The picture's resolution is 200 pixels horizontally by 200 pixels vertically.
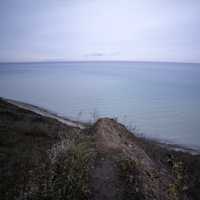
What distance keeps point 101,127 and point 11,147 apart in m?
3.87

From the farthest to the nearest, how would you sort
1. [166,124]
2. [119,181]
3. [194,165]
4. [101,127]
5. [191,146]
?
[166,124]
[191,146]
[194,165]
[101,127]
[119,181]

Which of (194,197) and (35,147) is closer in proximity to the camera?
(194,197)

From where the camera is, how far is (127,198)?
180 inches

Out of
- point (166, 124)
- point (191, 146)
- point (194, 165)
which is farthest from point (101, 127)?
point (166, 124)

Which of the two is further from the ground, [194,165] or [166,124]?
[194,165]

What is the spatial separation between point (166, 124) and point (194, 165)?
1861 centimetres

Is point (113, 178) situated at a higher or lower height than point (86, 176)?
lower

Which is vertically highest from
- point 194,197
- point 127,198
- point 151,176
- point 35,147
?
point 127,198

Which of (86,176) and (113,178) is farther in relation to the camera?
(113,178)

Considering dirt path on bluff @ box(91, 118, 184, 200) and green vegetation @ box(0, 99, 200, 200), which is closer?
green vegetation @ box(0, 99, 200, 200)

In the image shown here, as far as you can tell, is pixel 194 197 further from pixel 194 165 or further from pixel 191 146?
pixel 191 146

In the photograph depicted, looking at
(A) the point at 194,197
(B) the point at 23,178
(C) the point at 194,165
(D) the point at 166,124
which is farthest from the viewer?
(D) the point at 166,124

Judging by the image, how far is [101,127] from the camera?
8.31 m

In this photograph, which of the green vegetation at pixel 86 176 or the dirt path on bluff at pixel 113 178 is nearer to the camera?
the green vegetation at pixel 86 176
